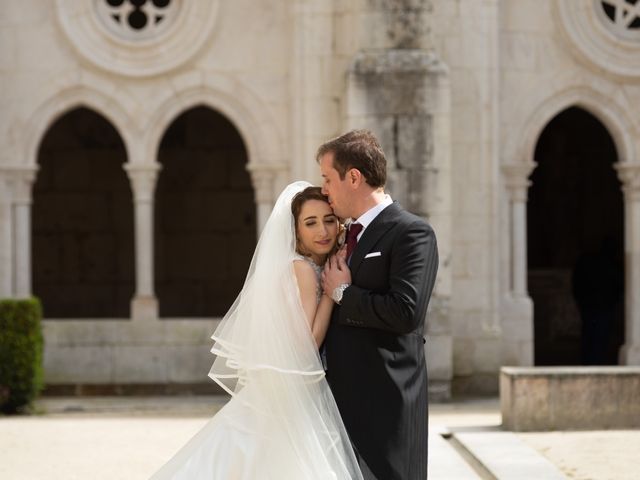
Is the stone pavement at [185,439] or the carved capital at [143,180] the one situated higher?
the carved capital at [143,180]

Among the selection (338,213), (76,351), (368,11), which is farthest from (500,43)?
(338,213)

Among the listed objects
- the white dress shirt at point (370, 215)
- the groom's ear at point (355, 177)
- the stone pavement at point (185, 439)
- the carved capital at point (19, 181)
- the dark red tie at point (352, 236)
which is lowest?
the stone pavement at point (185, 439)

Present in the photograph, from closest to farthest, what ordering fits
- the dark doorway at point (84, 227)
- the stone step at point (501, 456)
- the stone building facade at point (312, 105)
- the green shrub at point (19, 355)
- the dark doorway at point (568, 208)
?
the stone step at point (501, 456) → the green shrub at point (19, 355) → the stone building facade at point (312, 105) → the dark doorway at point (568, 208) → the dark doorway at point (84, 227)

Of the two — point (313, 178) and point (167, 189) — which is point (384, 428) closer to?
point (313, 178)

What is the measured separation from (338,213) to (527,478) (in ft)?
9.85

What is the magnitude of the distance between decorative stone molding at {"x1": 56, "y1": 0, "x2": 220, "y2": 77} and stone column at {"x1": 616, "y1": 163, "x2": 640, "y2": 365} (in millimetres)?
4494

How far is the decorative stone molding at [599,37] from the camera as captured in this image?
12.1 m

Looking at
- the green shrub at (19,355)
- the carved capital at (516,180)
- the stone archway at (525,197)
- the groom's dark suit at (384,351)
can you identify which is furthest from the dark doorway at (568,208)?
the groom's dark suit at (384,351)

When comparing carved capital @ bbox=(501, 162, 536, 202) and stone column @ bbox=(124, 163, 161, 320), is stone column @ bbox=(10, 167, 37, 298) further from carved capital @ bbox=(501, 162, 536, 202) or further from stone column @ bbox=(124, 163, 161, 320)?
carved capital @ bbox=(501, 162, 536, 202)

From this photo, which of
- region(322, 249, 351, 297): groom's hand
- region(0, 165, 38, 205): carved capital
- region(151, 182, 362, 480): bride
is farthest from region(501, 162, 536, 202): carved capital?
region(322, 249, 351, 297): groom's hand

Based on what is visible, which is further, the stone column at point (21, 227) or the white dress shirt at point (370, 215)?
the stone column at point (21, 227)

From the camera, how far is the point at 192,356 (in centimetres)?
1200

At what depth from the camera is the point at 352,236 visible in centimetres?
447

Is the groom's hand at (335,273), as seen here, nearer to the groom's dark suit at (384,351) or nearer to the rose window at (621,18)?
the groom's dark suit at (384,351)
